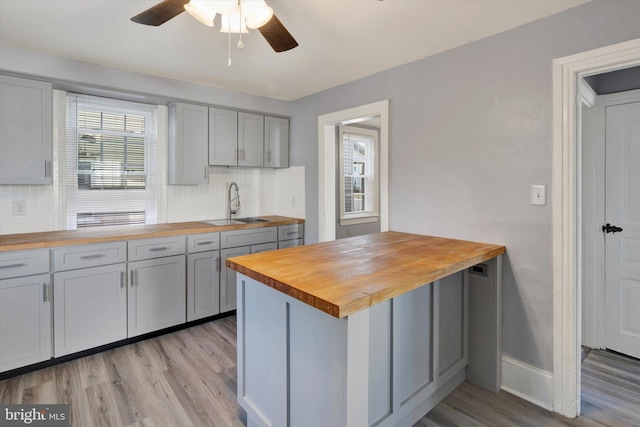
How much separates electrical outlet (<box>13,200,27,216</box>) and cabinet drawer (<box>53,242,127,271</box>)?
66cm

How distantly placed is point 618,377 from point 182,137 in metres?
4.07

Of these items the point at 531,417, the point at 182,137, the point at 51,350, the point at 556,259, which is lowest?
the point at 531,417

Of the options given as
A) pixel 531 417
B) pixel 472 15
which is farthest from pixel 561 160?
pixel 531 417

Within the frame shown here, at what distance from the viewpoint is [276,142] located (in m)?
3.99

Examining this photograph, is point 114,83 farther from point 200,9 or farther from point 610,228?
point 610,228

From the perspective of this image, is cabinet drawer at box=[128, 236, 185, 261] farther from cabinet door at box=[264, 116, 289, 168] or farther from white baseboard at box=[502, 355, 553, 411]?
white baseboard at box=[502, 355, 553, 411]

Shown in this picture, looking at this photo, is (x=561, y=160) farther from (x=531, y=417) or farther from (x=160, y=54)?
(x=160, y=54)

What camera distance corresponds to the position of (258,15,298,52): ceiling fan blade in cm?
166

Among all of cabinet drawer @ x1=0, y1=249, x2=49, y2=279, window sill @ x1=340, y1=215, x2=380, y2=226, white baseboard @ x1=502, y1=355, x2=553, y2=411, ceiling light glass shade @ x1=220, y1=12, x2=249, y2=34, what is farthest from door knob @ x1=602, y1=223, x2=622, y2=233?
cabinet drawer @ x1=0, y1=249, x2=49, y2=279

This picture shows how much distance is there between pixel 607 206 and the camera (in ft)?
8.75

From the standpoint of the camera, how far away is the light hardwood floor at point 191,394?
6.32 feet

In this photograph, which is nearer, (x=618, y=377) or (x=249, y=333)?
(x=249, y=333)

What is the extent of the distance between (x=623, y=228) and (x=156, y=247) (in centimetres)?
382

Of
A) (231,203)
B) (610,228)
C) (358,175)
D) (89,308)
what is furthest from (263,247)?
(610,228)
